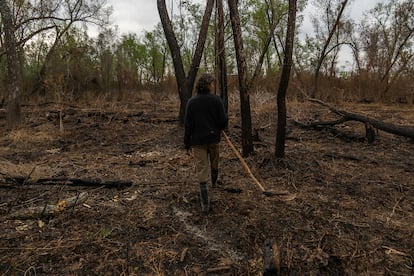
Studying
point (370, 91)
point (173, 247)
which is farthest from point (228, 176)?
point (370, 91)

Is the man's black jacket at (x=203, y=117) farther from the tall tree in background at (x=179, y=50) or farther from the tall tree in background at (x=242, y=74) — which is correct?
the tall tree in background at (x=179, y=50)

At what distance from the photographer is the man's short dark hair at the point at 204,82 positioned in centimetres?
451

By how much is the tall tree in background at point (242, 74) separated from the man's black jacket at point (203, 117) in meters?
2.15

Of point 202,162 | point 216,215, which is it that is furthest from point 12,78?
point 216,215

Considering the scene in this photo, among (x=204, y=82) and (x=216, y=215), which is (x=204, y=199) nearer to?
(x=216, y=215)

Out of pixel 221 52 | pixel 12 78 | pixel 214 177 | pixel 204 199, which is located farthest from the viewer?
pixel 12 78

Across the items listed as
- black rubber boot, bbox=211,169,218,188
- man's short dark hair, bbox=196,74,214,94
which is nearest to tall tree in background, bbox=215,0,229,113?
man's short dark hair, bbox=196,74,214,94

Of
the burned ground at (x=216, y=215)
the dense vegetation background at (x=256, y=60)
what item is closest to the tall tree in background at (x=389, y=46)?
the dense vegetation background at (x=256, y=60)

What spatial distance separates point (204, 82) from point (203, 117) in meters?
0.47

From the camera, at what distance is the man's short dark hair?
4508 mm

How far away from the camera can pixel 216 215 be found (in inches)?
172

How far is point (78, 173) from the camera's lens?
646 cm

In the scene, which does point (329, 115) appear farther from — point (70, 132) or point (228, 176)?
point (70, 132)

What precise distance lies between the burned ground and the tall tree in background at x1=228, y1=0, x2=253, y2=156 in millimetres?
412
